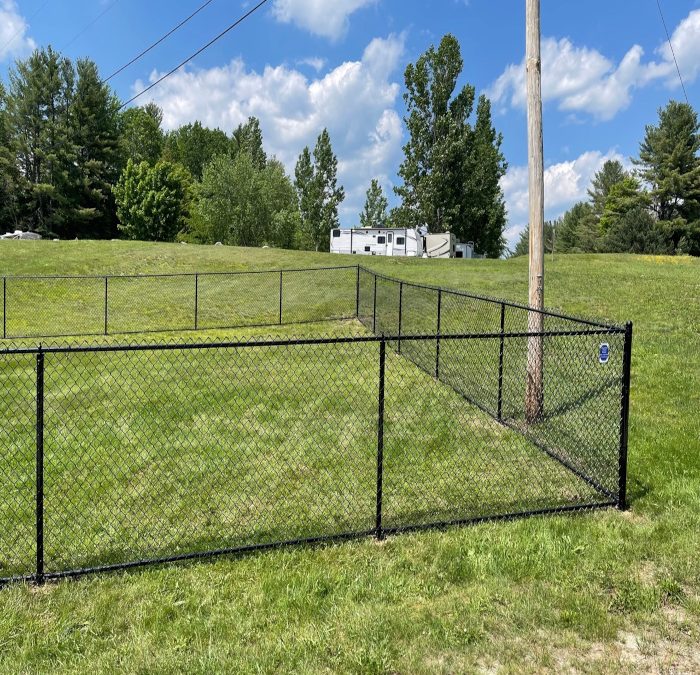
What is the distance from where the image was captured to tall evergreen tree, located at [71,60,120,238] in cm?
4434

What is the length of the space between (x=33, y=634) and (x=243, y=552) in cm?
128

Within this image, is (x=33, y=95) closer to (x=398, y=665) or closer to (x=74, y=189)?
(x=74, y=189)

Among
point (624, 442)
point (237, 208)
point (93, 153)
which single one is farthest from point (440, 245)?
point (93, 153)

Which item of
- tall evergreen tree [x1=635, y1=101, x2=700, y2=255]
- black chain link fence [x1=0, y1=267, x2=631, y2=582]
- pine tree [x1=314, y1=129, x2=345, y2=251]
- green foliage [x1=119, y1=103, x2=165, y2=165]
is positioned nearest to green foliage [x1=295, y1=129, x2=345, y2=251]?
pine tree [x1=314, y1=129, x2=345, y2=251]

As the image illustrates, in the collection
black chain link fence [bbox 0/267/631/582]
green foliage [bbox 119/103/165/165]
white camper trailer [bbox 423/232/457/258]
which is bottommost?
black chain link fence [bbox 0/267/631/582]

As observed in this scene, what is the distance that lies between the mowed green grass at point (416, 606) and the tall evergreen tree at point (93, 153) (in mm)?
45839

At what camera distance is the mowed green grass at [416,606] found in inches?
108

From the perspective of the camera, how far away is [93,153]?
46.1m

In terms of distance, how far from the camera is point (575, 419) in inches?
259

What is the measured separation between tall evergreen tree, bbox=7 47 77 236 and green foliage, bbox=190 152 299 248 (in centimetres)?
1006

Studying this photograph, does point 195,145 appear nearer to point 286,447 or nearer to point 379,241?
point 379,241

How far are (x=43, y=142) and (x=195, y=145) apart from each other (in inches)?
A: 715

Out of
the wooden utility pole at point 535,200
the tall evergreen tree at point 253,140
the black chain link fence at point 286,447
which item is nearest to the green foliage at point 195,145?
the tall evergreen tree at point 253,140

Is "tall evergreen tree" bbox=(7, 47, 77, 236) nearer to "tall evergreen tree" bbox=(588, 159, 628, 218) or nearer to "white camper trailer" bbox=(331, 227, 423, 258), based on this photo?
"white camper trailer" bbox=(331, 227, 423, 258)
